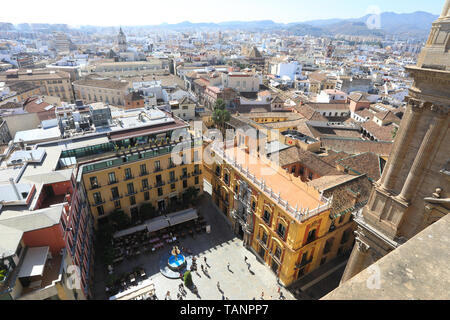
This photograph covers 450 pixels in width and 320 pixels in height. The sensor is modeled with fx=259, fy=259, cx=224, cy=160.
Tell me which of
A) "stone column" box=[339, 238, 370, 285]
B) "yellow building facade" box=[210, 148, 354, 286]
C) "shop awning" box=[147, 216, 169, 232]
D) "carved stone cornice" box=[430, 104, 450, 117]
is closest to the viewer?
"carved stone cornice" box=[430, 104, 450, 117]

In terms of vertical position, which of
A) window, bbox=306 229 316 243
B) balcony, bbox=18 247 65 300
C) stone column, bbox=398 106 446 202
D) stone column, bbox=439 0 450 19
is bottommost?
window, bbox=306 229 316 243

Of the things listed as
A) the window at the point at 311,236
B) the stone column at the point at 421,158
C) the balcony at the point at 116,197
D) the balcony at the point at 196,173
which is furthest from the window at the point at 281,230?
the balcony at the point at 116,197

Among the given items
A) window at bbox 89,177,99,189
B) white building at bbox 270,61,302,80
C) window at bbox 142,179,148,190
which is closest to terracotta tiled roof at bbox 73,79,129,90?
window at bbox 142,179,148,190

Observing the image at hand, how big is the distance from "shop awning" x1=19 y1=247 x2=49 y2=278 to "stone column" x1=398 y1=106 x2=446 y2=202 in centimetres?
2571

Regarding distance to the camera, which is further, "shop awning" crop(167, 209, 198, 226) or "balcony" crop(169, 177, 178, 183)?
"balcony" crop(169, 177, 178, 183)

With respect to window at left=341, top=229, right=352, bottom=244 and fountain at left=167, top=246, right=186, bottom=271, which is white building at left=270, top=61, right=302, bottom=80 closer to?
window at left=341, top=229, right=352, bottom=244

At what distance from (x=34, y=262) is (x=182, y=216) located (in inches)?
821

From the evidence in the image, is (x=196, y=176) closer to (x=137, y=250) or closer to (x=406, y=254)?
(x=137, y=250)

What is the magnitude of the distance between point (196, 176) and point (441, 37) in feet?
114

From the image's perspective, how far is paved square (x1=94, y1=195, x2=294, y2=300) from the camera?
29875mm

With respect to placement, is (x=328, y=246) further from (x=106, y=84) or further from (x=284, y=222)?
(x=106, y=84)

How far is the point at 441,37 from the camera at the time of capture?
45.4ft

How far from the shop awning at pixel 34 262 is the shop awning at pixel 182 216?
730 inches

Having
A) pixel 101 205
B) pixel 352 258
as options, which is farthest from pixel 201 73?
pixel 352 258
